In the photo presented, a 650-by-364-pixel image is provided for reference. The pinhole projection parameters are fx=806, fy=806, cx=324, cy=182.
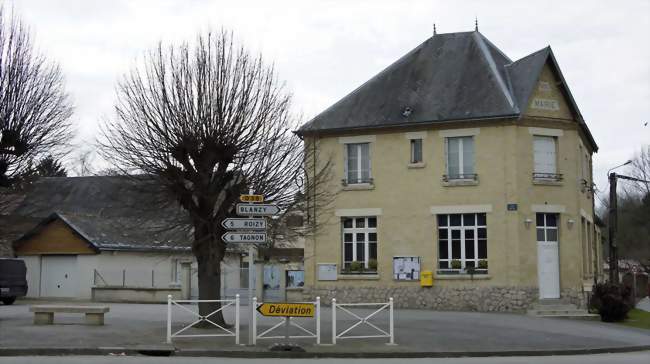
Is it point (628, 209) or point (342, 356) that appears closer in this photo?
point (342, 356)

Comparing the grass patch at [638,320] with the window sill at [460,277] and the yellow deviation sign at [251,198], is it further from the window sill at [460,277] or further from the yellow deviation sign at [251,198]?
the yellow deviation sign at [251,198]

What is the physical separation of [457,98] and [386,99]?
112 inches

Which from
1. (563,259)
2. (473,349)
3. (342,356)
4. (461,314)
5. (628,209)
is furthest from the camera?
Answer: (628,209)

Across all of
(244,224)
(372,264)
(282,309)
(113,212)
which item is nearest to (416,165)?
(372,264)

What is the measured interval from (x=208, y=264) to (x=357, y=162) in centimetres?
1143

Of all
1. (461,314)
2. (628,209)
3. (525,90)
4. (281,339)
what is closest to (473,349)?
(281,339)

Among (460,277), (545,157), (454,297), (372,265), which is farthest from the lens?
(372,265)

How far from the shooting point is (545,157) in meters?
28.7

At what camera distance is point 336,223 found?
29.9m

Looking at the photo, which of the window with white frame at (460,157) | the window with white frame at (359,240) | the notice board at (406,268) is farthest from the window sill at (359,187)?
the window with white frame at (460,157)

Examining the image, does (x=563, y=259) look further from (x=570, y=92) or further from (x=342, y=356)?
(x=342, y=356)

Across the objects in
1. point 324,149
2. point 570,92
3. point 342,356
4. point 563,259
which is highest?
point 570,92

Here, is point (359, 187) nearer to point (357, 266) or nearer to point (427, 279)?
point (357, 266)

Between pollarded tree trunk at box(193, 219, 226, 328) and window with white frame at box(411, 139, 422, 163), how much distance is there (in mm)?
11312
